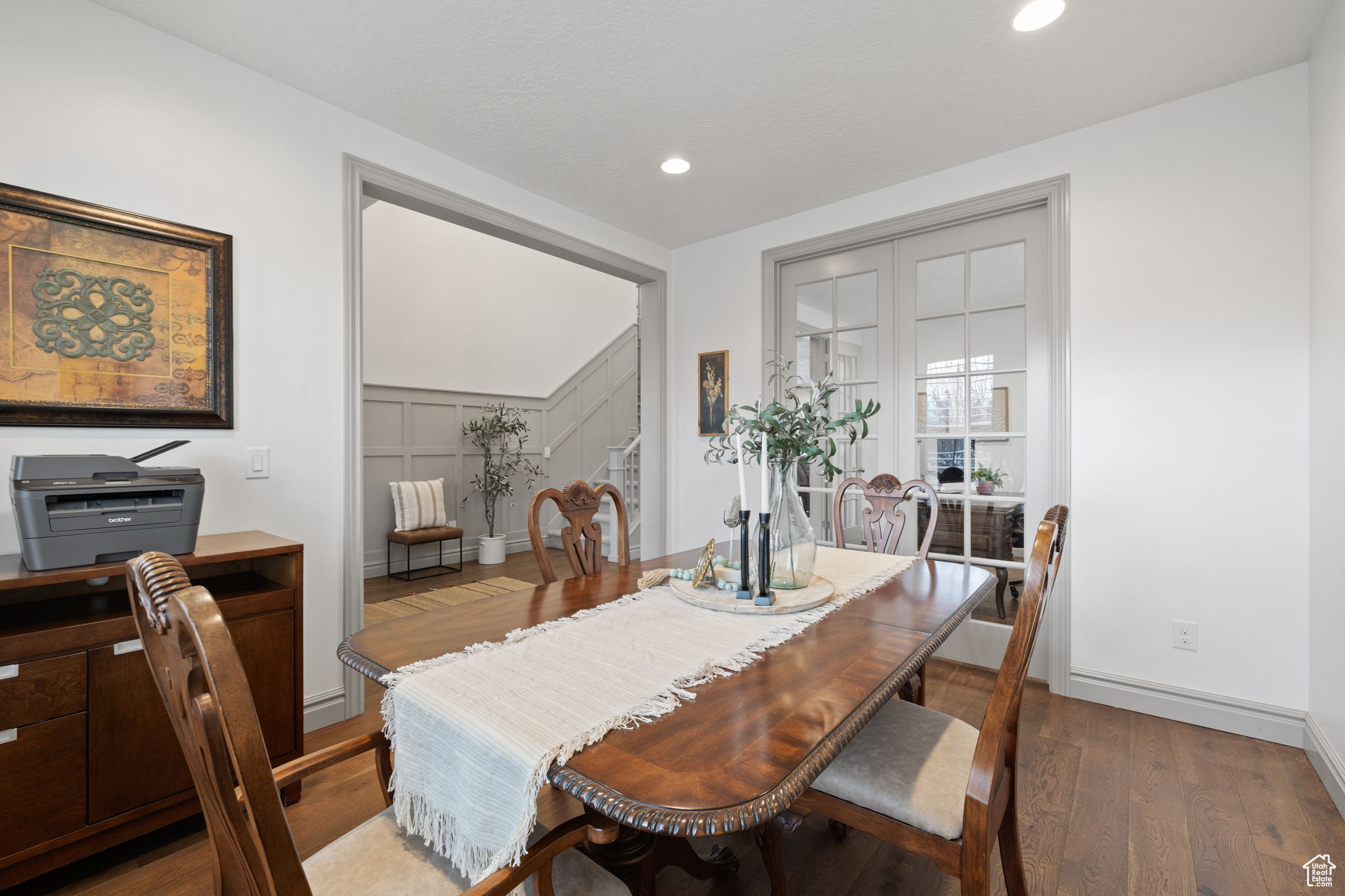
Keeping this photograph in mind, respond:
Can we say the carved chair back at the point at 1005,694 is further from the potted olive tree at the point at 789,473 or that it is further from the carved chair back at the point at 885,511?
the carved chair back at the point at 885,511

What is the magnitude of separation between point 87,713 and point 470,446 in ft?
14.2

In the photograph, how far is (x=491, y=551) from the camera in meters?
5.58

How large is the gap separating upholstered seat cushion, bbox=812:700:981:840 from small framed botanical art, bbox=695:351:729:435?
2738 mm

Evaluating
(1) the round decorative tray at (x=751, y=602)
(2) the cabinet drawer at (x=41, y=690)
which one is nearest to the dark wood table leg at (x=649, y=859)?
(1) the round decorative tray at (x=751, y=602)

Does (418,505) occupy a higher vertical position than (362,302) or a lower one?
lower

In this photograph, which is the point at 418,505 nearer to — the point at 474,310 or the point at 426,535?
the point at 426,535

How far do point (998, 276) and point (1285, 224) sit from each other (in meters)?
1.05

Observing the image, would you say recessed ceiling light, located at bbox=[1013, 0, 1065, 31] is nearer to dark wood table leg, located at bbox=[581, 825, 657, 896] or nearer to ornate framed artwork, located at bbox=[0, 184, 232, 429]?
dark wood table leg, located at bbox=[581, 825, 657, 896]

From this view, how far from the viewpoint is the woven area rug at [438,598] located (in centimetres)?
392

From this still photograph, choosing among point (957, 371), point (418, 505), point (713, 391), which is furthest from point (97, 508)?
point (957, 371)

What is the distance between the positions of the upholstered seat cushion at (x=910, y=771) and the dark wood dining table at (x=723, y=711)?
196 millimetres

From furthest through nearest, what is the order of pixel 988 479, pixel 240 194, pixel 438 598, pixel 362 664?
pixel 438 598 < pixel 988 479 < pixel 240 194 < pixel 362 664

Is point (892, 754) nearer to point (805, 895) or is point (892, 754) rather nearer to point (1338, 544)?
point (805, 895)

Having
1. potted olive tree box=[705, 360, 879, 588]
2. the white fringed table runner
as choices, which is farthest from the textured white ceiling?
the white fringed table runner
